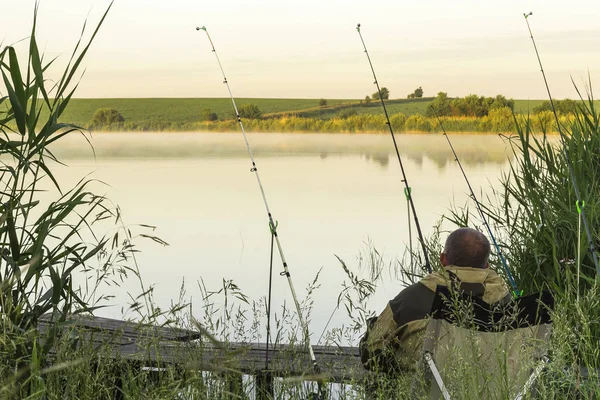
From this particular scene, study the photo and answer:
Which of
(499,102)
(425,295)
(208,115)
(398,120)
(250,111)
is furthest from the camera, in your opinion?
(208,115)

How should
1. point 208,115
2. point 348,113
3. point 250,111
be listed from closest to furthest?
point 348,113 → point 250,111 → point 208,115

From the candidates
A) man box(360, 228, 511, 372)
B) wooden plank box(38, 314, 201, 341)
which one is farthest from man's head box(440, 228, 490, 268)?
wooden plank box(38, 314, 201, 341)

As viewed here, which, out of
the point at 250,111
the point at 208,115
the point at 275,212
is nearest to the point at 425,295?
the point at 275,212

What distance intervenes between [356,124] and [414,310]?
37284mm

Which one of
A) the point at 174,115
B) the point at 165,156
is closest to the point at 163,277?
the point at 165,156

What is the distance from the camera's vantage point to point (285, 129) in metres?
53.8

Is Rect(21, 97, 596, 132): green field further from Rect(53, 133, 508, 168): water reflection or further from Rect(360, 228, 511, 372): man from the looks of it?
Rect(360, 228, 511, 372): man

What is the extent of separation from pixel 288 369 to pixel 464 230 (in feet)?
3.25

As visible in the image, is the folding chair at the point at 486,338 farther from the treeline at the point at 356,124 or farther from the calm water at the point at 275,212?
the treeline at the point at 356,124

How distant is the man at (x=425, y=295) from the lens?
343cm

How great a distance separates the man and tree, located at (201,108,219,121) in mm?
47812

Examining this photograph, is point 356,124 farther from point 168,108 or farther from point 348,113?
point 168,108

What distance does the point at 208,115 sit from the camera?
5128cm

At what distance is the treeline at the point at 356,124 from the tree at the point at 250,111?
1.13ft
